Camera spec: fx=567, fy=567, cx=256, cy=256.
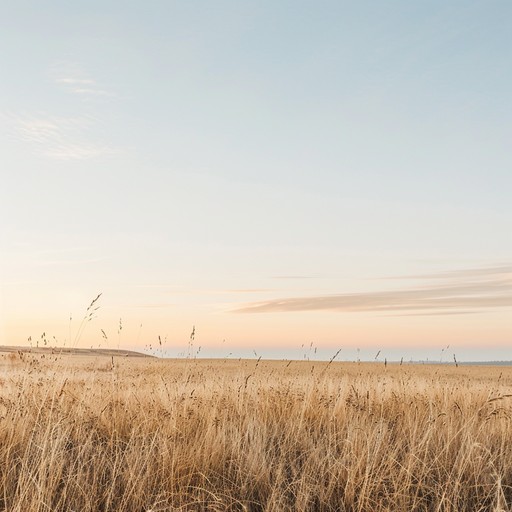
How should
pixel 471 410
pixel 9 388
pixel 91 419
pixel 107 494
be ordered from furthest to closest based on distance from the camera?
pixel 471 410 < pixel 9 388 < pixel 91 419 < pixel 107 494

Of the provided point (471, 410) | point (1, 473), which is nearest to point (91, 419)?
point (1, 473)

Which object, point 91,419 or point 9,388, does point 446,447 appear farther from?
point 9,388

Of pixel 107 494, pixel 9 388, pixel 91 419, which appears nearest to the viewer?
pixel 107 494

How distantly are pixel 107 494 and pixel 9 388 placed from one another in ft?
12.3

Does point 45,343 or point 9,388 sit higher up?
point 45,343

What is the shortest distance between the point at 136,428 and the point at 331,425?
219 centimetres

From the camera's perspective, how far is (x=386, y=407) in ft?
25.2

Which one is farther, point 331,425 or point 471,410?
point 471,410

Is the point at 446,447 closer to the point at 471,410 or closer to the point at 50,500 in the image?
the point at 471,410

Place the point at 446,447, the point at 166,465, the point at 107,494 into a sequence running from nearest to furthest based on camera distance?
the point at 107,494
the point at 166,465
the point at 446,447

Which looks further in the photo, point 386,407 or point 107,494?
point 386,407

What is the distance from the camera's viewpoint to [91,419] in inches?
234

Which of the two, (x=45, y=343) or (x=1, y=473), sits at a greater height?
(x=45, y=343)

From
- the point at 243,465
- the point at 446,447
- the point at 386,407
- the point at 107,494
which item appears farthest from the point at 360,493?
the point at 386,407
